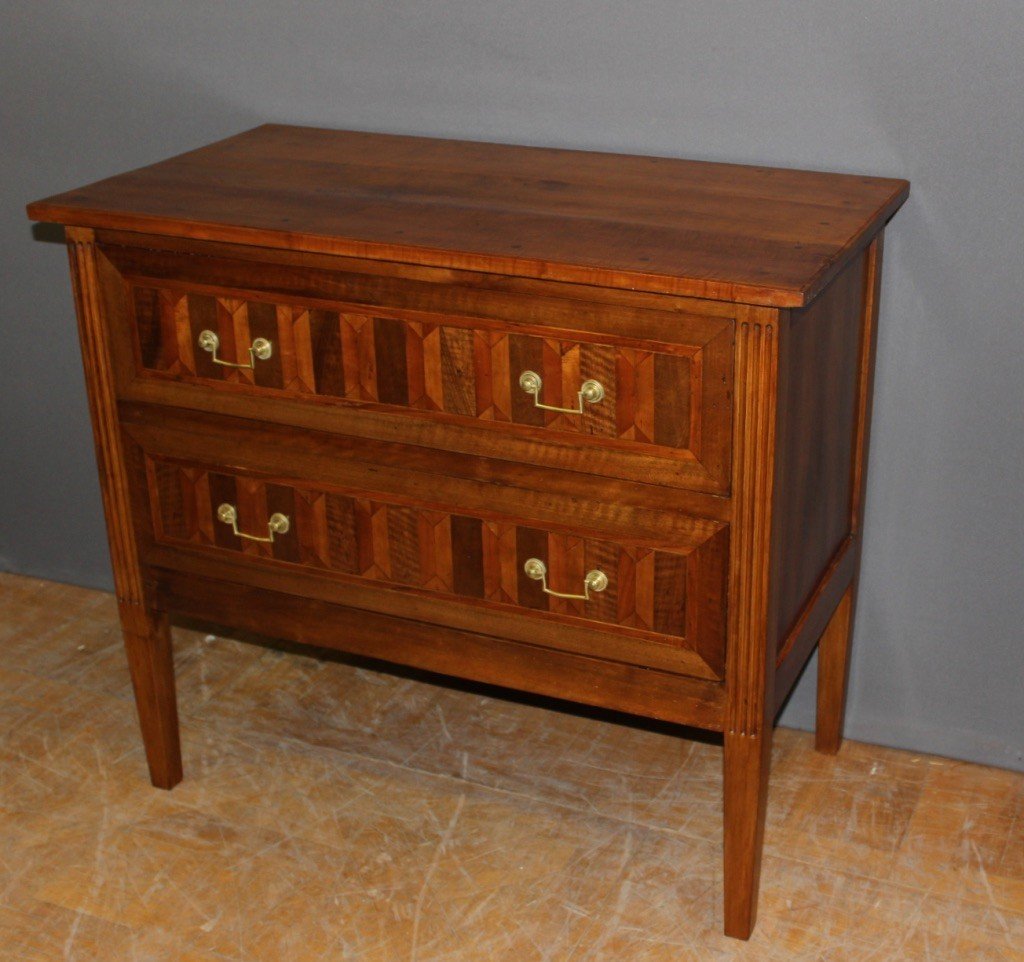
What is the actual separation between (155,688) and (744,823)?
98 centimetres

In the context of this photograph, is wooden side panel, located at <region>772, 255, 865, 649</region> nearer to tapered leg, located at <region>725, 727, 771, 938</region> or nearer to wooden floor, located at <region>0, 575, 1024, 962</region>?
tapered leg, located at <region>725, 727, 771, 938</region>

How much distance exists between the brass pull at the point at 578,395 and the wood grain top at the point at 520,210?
0.14 m

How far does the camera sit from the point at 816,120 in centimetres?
223

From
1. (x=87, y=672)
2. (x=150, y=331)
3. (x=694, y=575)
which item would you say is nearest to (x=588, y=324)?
(x=694, y=575)

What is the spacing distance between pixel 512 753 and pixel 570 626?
557 millimetres

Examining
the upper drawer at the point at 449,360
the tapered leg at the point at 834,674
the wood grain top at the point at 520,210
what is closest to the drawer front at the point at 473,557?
the upper drawer at the point at 449,360

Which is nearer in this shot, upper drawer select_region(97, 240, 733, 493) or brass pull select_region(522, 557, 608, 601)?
upper drawer select_region(97, 240, 733, 493)

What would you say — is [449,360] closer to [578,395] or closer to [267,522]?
[578,395]

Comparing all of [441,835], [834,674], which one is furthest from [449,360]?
[834,674]

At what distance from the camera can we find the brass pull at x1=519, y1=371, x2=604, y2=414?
1908 millimetres

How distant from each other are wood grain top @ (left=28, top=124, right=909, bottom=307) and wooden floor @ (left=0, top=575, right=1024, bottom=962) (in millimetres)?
938

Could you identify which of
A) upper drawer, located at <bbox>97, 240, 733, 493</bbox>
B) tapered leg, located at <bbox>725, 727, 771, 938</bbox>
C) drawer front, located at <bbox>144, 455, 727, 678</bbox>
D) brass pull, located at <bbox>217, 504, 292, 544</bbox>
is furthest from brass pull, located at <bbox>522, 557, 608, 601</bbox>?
brass pull, located at <bbox>217, 504, 292, 544</bbox>

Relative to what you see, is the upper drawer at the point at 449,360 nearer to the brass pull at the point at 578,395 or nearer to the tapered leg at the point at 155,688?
the brass pull at the point at 578,395

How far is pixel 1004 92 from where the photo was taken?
2107 millimetres
